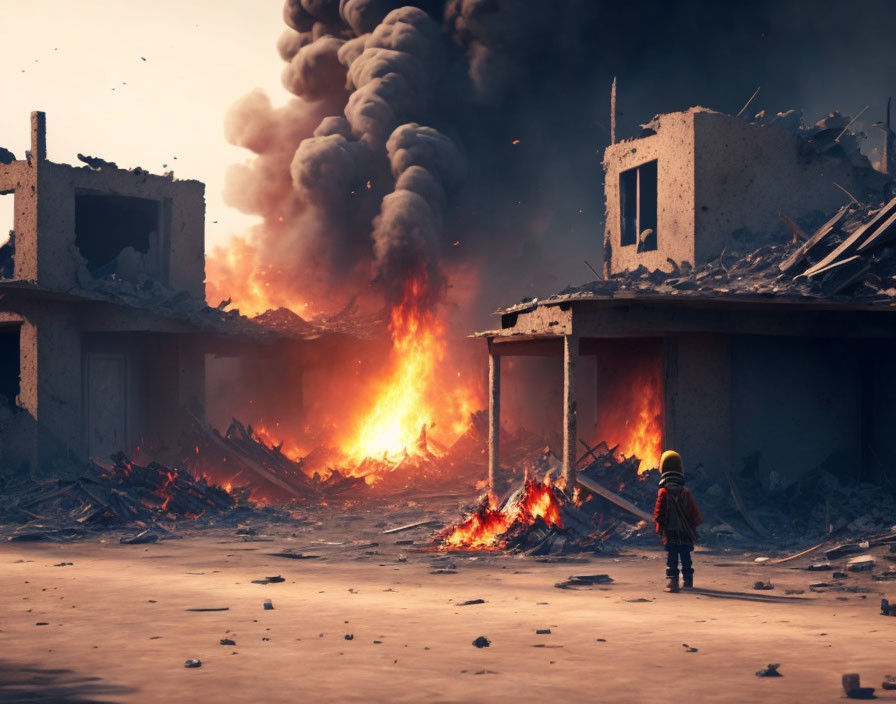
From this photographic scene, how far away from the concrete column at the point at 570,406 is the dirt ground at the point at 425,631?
7.22 feet

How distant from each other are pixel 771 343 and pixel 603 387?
3.59 m

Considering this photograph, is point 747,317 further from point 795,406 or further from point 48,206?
point 48,206

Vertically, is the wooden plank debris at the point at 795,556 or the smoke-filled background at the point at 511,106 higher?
the smoke-filled background at the point at 511,106

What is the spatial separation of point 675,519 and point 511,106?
109 ft

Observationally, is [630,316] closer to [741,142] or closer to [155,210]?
[741,142]

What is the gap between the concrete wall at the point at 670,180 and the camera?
22406mm

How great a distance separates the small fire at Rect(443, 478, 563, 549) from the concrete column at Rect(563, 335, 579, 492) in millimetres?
499

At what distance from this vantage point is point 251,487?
24359 mm

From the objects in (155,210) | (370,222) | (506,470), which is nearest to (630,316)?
(506,470)

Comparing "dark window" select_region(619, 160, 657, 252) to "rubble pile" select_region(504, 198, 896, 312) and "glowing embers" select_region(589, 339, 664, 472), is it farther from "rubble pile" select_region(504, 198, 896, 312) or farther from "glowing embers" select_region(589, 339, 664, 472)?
"glowing embers" select_region(589, 339, 664, 472)

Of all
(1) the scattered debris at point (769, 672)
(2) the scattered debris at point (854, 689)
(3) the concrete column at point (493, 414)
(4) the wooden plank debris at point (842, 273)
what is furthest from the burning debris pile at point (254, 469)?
(2) the scattered debris at point (854, 689)

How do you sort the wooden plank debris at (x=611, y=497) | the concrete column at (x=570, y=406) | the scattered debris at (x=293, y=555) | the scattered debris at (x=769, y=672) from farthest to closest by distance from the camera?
the concrete column at (x=570, y=406) < the wooden plank debris at (x=611, y=497) < the scattered debris at (x=293, y=555) < the scattered debris at (x=769, y=672)

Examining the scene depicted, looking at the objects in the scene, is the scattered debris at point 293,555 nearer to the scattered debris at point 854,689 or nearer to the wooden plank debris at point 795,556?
the wooden plank debris at point 795,556

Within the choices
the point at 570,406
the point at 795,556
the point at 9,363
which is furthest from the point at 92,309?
the point at 795,556
